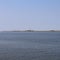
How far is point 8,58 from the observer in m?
19.3

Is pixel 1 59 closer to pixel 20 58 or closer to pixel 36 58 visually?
pixel 20 58

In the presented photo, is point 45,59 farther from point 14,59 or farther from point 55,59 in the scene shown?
point 14,59

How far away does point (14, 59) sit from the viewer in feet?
61.9

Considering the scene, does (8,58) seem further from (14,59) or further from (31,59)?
(31,59)

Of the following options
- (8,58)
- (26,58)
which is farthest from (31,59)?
(8,58)

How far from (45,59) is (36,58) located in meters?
1.07

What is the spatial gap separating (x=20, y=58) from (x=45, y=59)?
2.27m

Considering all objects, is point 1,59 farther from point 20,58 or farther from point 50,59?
point 50,59

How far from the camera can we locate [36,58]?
776 inches

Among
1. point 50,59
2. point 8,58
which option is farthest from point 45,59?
point 8,58

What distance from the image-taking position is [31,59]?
19.1 m

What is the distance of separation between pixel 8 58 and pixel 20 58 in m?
1.08

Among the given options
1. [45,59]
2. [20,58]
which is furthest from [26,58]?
[45,59]

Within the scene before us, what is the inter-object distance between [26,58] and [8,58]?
5.26 ft
